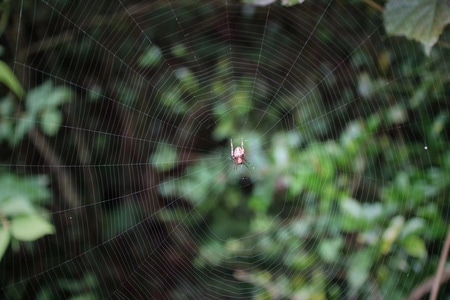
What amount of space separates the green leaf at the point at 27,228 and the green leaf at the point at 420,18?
120 centimetres

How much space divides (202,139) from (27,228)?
3.71 ft

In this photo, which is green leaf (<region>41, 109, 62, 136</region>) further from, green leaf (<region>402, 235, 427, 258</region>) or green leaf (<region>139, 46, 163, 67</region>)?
green leaf (<region>402, 235, 427, 258</region>)

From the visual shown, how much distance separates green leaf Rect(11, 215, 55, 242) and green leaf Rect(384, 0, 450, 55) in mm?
1199

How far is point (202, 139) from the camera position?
245cm

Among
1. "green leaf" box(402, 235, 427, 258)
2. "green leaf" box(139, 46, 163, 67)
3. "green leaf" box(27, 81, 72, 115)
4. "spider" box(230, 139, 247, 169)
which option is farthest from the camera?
"spider" box(230, 139, 247, 169)

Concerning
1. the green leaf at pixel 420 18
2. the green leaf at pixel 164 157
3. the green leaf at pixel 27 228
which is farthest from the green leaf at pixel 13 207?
the green leaf at pixel 420 18

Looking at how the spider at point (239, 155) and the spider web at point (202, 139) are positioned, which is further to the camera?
the spider at point (239, 155)

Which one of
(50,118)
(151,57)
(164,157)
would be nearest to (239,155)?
(164,157)

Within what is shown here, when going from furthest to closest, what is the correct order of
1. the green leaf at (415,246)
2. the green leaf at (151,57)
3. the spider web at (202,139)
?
the green leaf at (151,57)
the spider web at (202,139)
the green leaf at (415,246)

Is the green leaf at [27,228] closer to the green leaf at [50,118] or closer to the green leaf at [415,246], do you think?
the green leaf at [50,118]

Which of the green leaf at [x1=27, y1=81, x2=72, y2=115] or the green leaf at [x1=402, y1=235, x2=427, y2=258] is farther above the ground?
the green leaf at [x1=27, y1=81, x2=72, y2=115]

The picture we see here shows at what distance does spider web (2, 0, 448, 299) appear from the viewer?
82.4 inches

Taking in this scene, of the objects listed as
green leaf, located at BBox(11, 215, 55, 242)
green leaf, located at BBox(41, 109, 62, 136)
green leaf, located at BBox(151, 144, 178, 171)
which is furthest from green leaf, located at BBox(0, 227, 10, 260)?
green leaf, located at BBox(151, 144, 178, 171)

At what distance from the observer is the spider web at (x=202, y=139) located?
6.86ft
